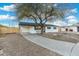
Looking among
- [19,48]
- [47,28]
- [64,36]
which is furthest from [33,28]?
[64,36]

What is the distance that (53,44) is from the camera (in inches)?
105

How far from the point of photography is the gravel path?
2.65m

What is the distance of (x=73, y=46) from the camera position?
2.64m

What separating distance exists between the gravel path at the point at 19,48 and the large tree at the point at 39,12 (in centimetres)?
27

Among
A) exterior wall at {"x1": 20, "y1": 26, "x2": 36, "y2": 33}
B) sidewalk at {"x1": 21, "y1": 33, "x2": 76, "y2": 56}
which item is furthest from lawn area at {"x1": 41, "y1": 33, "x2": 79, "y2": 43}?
exterior wall at {"x1": 20, "y1": 26, "x2": 36, "y2": 33}

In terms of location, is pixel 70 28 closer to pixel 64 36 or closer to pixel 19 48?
pixel 64 36

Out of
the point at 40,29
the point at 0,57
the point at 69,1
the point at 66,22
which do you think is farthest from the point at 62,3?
the point at 0,57

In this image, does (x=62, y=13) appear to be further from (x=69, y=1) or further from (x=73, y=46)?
(x=73, y=46)

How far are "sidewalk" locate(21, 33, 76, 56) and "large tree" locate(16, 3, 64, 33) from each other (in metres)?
0.16

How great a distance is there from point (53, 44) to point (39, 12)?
1.53 feet

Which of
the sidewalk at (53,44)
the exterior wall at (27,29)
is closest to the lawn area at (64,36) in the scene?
the sidewalk at (53,44)

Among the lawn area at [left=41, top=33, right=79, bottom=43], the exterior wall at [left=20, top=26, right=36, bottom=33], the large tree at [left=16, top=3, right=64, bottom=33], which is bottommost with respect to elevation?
the lawn area at [left=41, top=33, right=79, bottom=43]

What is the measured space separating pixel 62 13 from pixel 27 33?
0.54 meters

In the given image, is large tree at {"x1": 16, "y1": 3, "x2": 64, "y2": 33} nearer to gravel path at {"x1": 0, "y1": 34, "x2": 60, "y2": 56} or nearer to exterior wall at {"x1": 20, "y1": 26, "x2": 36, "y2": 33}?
exterior wall at {"x1": 20, "y1": 26, "x2": 36, "y2": 33}
